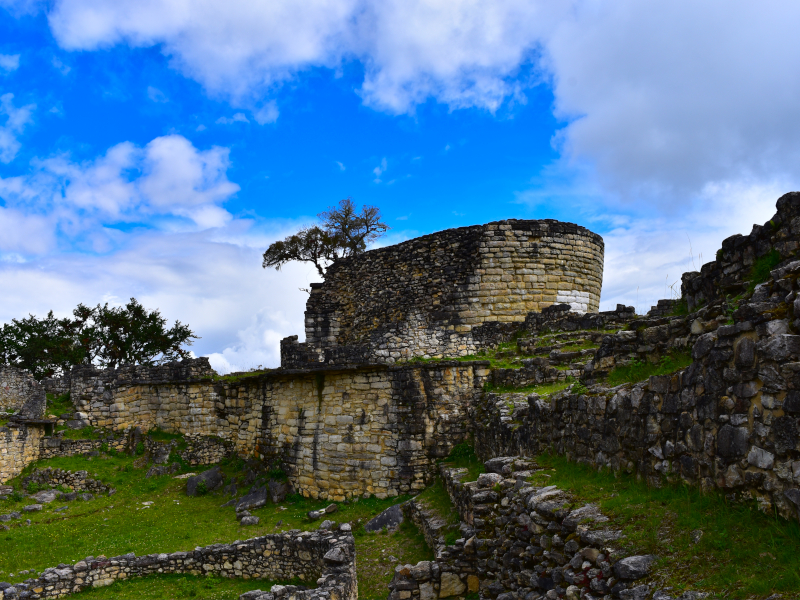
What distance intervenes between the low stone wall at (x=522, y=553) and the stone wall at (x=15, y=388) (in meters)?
19.7

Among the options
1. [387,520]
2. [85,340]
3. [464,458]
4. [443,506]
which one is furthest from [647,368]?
[85,340]

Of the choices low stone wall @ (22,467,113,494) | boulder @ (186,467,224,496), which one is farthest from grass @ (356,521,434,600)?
low stone wall @ (22,467,113,494)

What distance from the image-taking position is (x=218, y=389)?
1916 cm

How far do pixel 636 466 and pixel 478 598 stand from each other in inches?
137

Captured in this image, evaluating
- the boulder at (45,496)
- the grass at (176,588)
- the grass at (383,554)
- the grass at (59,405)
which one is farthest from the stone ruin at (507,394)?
the grass at (176,588)

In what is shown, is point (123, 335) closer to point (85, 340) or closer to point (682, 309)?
point (85, 340)

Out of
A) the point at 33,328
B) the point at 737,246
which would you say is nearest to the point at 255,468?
the point at 737,246

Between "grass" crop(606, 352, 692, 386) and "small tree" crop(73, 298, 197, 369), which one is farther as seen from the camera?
"small tree" crop(73, 298, 197, 369)

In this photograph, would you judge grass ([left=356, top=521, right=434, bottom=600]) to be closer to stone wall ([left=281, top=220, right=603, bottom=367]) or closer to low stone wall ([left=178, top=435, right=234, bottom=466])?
stone wall ([left=281, top=220, right=603, bottom=367])

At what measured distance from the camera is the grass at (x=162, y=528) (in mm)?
10617

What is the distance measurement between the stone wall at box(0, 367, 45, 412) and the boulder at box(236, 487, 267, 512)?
38.3ft

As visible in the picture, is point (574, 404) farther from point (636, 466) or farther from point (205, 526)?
point (205, 526)

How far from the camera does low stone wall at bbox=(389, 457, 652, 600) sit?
4133 mm

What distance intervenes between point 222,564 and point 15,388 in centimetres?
1663
